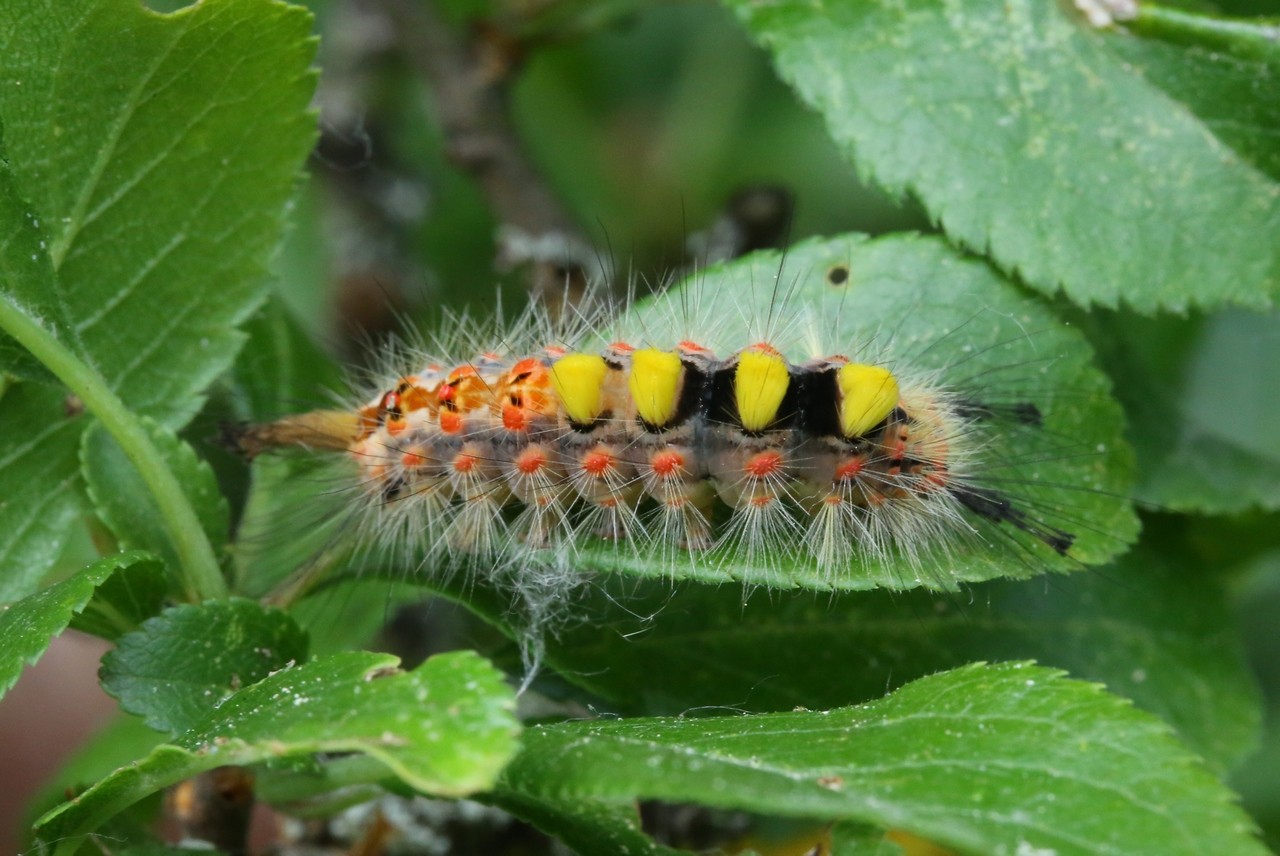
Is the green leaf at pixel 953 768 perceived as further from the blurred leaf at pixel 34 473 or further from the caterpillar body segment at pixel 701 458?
the blurred leaf at pixel 34 473

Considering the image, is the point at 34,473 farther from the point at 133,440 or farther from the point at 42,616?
the point at 42,616

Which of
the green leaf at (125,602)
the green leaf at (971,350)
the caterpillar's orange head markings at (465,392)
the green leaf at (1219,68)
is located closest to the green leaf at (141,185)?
the green leaf at (125,602)

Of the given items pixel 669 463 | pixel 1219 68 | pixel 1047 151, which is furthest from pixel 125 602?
pixel 1219 68

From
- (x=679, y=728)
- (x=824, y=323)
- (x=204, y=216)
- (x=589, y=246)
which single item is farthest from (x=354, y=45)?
(x=679, y=728)

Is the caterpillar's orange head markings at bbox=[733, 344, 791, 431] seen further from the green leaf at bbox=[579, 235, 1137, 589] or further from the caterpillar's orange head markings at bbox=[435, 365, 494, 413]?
the caterpillar's orange head markings at bbox=[435, 365, 494, 413]

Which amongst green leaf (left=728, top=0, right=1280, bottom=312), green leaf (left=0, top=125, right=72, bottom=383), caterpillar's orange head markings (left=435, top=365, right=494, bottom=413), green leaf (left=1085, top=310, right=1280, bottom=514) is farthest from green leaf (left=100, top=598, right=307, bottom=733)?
green leaf (left=1085, top=310, right=1280, bottom=514)
